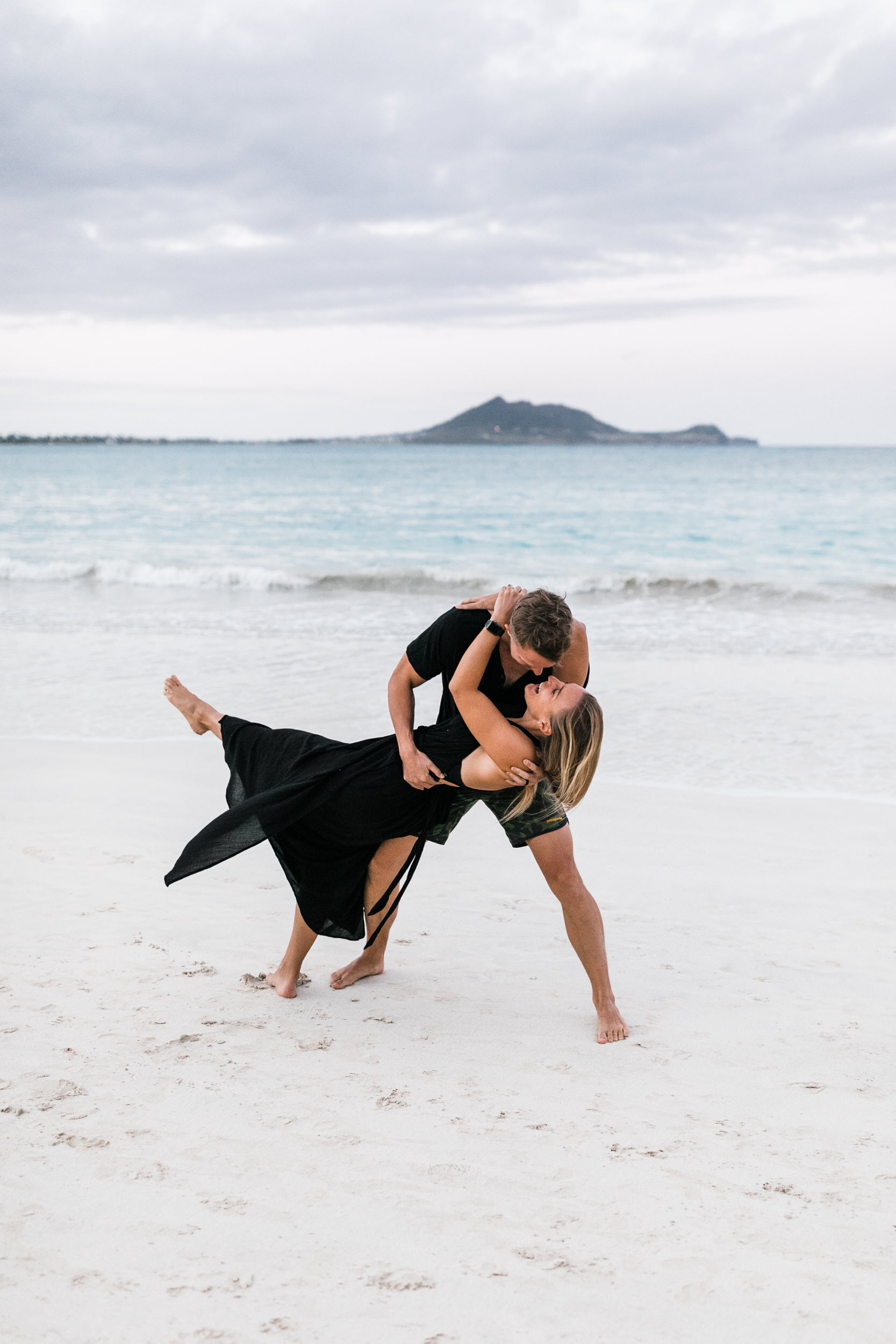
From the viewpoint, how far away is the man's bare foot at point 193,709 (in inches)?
156

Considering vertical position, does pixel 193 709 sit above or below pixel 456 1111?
above

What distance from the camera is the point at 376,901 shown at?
3658mm

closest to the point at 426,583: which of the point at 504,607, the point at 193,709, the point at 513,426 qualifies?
the point at 193,709

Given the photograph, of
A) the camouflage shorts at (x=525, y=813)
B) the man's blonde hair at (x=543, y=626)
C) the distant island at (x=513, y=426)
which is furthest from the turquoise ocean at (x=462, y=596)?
the distant island at (x=513, y=426)

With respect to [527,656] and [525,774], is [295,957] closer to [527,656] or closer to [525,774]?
[525,774]

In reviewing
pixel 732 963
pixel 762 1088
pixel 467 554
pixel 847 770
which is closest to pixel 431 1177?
pixel 762 1088

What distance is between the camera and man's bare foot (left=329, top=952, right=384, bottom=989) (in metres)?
3.79

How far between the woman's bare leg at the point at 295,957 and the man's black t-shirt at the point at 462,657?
3.08 feet

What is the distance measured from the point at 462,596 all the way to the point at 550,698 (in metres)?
14.7

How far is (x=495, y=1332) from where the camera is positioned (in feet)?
6.85

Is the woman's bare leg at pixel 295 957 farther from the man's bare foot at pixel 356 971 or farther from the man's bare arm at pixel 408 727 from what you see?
the man's bare arm at pixel 408 727

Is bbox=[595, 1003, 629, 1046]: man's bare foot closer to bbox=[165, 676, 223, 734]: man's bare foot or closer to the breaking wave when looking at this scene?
bbox=[165, 676, 223, 734]: man's bare foot

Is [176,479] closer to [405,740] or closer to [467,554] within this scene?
[467,554]

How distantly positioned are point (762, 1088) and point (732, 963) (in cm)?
A: 93
